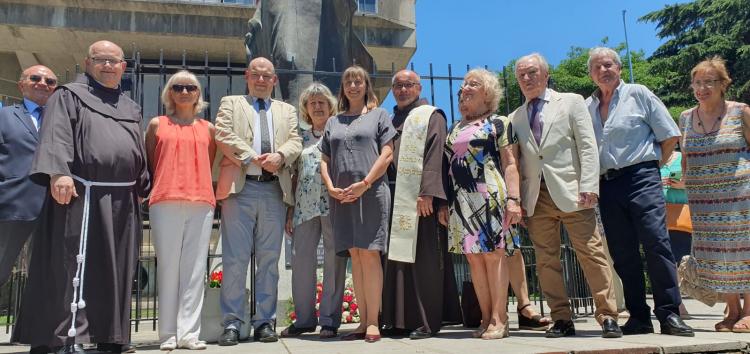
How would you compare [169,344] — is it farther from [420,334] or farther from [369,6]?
[369,6]

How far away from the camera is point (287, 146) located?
14.2 ft

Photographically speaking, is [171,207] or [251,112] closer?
[171,207]

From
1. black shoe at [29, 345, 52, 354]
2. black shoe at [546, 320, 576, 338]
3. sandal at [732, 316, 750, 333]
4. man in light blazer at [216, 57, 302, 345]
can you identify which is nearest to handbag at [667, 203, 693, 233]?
sandal at [732, 316, 750, 333]

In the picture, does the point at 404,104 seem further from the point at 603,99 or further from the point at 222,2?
the point at 222,2

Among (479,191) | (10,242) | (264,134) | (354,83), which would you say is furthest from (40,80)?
(479,191)

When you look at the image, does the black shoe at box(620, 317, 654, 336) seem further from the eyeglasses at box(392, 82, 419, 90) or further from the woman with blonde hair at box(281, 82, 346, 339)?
the eyeglasses at box(392, 82, 419, 90)

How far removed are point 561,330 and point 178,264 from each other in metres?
2.61

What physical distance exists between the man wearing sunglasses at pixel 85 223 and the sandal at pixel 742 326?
3.99 meters

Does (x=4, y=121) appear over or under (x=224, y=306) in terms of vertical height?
over

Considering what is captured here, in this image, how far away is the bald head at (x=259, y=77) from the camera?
4465 millimetres

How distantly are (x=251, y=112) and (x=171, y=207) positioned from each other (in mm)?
978

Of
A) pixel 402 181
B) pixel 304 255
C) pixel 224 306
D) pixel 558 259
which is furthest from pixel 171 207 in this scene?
pixel 558 259

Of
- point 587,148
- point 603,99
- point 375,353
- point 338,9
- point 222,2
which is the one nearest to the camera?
point 375,353

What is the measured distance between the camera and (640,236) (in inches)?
152
